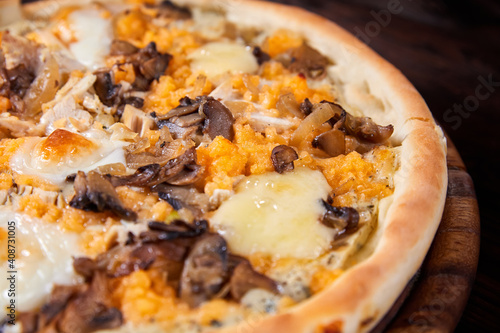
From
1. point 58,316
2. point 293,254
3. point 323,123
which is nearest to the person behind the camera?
point 58,316

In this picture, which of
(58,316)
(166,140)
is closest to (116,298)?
(58,316)

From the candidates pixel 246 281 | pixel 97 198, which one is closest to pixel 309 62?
pixel 97 198

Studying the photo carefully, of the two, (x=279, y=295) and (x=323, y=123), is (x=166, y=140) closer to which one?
(x=323, y=123)

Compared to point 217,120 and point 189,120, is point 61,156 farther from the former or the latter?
point 217,120

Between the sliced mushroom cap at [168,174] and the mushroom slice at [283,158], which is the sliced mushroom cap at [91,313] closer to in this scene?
the sliced mushroom cap at [168,174]

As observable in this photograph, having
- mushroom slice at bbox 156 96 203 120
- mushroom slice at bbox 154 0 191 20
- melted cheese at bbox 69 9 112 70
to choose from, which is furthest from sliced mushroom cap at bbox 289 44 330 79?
melted cheese at bbox 69 9 112 70

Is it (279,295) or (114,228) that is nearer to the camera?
(279,295)
